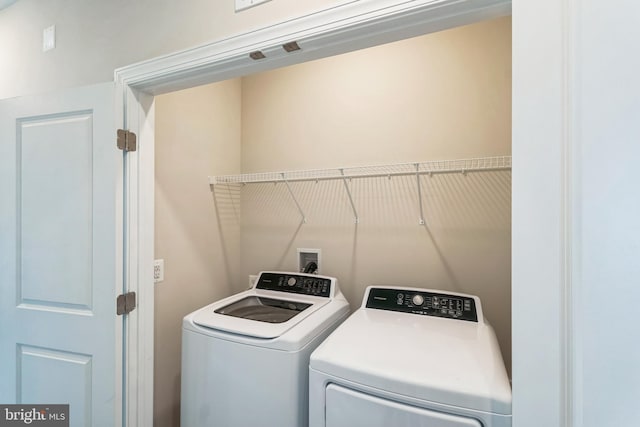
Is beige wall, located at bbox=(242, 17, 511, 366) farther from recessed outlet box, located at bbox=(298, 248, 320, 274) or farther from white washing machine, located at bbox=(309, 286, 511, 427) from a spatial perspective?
white washing machine, located at bbox=(309, 286, 511, 427)

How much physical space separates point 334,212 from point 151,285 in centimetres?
114

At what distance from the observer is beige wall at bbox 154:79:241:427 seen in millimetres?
1676

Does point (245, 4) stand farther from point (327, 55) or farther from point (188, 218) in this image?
point (188, 218)

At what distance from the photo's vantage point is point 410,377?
0.91m

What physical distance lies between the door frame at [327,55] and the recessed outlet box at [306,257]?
0.96 m

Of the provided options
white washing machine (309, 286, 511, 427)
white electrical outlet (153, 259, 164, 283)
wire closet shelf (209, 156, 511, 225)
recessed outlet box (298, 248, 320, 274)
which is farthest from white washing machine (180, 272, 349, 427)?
wire closet shelf (209, 156, 511, 225)

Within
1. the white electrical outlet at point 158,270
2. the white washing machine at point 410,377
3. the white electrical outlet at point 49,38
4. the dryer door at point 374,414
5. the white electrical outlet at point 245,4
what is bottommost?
the dryer door at point 374,414

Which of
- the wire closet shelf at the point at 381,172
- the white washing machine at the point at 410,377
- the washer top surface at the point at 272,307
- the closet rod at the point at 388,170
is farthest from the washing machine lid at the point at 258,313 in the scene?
the closet rod at the point at 388,170

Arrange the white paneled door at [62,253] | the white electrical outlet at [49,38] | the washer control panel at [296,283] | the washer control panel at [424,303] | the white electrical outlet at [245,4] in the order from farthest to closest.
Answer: the washer control panel at [296,283]
the white electrical outlet at [49,38]
the washer control panel at [424,303]
the white paneled door at [62,253]
the white electrical outlet at [245,4]

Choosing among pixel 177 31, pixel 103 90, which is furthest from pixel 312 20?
pixel 103 90

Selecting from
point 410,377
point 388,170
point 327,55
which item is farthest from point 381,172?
point 410,377

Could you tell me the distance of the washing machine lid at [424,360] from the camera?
0.85 m

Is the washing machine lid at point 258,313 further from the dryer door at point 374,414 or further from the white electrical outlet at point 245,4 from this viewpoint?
the white electrical outlet at point 245,4

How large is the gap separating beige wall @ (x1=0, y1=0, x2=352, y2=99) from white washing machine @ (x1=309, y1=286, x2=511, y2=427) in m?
1.19
